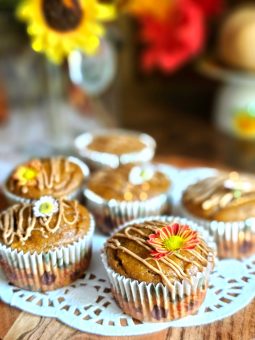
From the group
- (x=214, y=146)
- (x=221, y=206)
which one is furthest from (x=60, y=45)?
(x=214, y=146)

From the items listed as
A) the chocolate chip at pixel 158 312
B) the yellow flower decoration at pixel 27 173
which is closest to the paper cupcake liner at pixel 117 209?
the yellow flower decoration at pixel 27 173

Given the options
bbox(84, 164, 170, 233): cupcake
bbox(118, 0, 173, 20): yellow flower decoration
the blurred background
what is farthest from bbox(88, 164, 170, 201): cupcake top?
bbox(118, 0, 173, 20): yellow flower decoration

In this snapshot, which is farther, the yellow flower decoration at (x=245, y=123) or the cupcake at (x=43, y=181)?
the yellow flower decoration at (x=245, y=123)

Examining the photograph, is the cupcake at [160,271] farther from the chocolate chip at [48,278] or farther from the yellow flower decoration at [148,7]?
the yellow flower decoration at [148,7]

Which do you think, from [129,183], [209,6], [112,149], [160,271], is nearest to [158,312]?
[160,271]

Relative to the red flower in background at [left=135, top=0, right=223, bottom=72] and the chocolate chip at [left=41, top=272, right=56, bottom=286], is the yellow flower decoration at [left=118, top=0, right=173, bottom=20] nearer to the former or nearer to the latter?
the red flower in background at [left=135, top=0, right=223, bottom=72]

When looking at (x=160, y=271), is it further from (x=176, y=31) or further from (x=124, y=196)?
(x=176, y=31)
